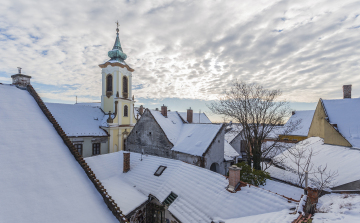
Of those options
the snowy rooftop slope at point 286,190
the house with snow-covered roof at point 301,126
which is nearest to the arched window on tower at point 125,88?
the snowy rooftop slope at point 286,190

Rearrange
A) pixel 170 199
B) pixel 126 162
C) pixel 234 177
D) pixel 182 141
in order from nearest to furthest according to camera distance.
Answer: pixel 234 177 → pixel 170 199 → pixel 126 162 → pixel 182 141

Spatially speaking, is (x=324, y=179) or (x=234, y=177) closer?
(x=234, y=177)

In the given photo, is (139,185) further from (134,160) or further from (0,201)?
(0,201)

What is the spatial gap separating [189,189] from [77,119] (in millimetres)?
21523

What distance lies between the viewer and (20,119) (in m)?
7.30

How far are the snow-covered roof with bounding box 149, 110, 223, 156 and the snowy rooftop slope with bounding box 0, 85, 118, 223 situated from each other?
1114cm

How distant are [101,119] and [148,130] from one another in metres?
11.5

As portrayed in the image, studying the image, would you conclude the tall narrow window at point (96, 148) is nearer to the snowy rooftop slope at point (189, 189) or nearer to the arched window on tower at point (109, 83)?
the arched window on tower at point (109, 83)

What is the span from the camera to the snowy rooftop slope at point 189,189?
7613 mm

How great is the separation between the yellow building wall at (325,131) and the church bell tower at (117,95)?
27414 mm

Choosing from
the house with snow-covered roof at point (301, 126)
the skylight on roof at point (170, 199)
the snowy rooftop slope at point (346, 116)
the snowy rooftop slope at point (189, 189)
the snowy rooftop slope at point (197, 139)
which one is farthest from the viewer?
the house with snow-covered roof at point (301, 126)

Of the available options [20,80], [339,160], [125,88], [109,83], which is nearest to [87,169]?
[20,80]

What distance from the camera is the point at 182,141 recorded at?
1853 centimetres

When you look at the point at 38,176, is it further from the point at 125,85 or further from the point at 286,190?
the point at 125,85
